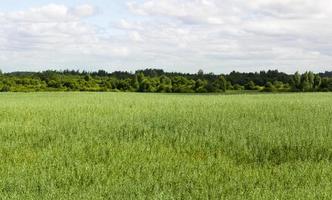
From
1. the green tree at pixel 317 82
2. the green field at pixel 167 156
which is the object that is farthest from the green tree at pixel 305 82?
the green field at pixel 167 156

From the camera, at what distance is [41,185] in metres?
9.95

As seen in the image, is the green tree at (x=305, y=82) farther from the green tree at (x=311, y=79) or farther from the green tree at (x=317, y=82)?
the green tree at (x=317, y=82)

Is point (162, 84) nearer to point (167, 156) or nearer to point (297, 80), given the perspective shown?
point (297, 80)

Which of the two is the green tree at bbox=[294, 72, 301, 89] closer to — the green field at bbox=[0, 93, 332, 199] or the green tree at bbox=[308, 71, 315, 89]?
the green tree at bbox=[308, 71, 315, 89]

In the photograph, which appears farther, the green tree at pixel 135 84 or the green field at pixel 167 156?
the green tree at pixel 135 84

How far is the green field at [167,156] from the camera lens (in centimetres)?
959

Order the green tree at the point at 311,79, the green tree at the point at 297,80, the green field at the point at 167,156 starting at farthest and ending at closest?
1. the green tree at the point at 311,79
2. the green tree at the point at 297,80
3. the green field at the point at 167,156

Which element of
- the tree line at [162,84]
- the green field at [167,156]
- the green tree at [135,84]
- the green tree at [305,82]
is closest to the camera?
the green field at [167,156]

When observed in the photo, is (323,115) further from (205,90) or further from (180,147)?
(205,90)

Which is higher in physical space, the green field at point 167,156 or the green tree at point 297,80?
the green tree at point 297,80

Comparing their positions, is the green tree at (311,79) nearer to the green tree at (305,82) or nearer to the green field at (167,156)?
the green tree at (305,82)

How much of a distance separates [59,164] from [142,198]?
382 centimetres

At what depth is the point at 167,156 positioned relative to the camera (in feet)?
42.7

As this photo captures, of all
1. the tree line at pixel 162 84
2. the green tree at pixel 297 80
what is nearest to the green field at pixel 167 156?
the tree line at pixel 162 84
